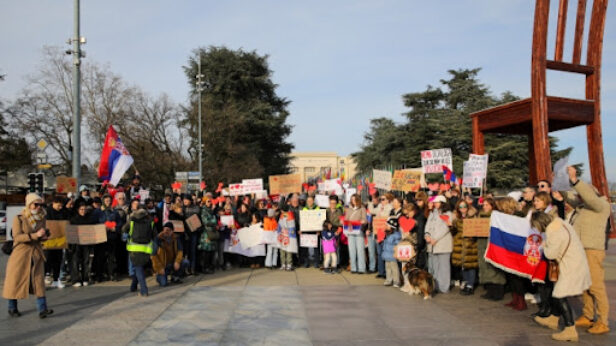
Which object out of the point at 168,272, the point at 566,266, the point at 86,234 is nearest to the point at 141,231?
the point at 86,234

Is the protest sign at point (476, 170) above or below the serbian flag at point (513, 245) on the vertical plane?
above

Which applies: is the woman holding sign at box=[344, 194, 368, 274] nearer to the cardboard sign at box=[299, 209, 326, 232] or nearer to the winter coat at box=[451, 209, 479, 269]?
the cardboard sign at box=[299, 209, 326, 232]

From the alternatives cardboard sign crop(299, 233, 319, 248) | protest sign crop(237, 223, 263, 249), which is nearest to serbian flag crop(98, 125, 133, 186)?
protest sign crop(237, 223, 263, 249)

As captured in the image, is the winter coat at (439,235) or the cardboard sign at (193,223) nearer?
the winter coat at (439,235)

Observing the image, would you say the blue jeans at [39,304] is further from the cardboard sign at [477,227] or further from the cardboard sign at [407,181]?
the cardboard sign at [407,181]

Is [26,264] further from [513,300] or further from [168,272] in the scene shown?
[513,300]

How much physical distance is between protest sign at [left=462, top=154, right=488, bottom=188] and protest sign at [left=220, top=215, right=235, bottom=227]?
A: 709cm

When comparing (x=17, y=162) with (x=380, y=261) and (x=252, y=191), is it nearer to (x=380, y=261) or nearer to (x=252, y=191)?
(x=252, y=191)

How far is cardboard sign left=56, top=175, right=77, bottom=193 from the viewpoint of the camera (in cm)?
1360

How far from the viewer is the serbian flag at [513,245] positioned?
7684 millimetres

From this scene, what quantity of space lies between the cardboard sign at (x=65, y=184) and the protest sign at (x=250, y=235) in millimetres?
4562

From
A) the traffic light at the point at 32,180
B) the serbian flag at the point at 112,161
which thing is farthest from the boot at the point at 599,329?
the traffic light at the point at 32,180

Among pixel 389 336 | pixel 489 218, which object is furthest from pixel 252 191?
pixel 389 336

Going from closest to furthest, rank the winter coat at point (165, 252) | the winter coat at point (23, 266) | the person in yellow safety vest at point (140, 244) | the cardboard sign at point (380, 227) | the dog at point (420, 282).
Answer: the winter coat at point (23, 266) < the dog at point (420, 282) < the person in yellow safety vest at point (140, 244) < the winter coat at point (165, 252) < the cardboard sign at point (380, 227)
